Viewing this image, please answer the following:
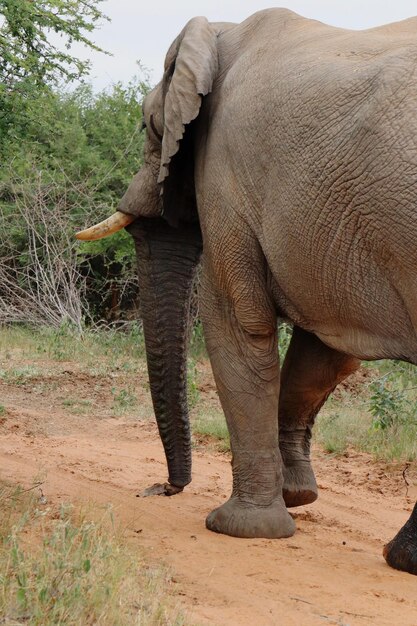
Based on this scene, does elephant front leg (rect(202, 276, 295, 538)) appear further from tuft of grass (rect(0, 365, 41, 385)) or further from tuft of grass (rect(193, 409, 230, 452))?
tuft of grass (rect(0, 365, 41, 385))

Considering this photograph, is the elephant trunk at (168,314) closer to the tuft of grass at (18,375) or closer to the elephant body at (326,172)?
the elephant body at (326,172)

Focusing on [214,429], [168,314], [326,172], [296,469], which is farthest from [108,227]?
[214,429]

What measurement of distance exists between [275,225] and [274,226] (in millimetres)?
13

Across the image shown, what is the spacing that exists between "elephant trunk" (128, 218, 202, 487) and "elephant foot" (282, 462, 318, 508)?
0.62 m

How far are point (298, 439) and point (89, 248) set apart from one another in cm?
940

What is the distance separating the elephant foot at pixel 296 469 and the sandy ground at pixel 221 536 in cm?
16

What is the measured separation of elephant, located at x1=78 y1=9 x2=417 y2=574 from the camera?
4.92 metres

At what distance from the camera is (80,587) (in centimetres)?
404

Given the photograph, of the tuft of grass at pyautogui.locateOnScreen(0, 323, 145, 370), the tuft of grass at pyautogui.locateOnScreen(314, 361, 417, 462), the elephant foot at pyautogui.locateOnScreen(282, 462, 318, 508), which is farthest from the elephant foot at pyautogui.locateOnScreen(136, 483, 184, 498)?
the tuft of grass at pyautogui.locateOnScreen(0, 323, 145, 370)

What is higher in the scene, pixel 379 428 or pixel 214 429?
pixel 379 428

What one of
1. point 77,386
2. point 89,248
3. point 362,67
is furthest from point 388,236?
point 89,248

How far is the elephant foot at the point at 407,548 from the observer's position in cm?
545

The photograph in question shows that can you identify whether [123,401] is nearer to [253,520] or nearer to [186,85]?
[253,520]

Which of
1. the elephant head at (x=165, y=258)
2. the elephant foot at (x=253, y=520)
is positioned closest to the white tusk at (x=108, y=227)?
the elephant head at (x=165, y=258)
